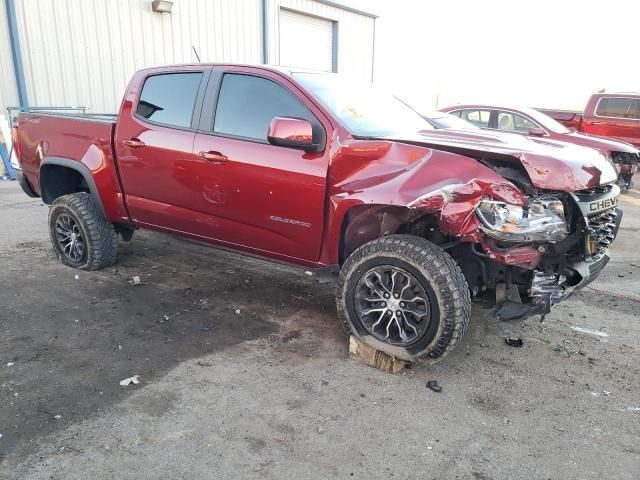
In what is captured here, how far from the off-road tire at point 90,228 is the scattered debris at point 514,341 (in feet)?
12.0

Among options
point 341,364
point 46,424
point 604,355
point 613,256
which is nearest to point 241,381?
point 341,364

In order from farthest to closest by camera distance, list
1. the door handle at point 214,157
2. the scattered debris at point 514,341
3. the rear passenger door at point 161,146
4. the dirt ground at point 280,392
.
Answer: the rear passenger door at point 161,146 → the door handle at point 214,157 → the scattered debris at point 514,341 → the dirt ground at point 280,392

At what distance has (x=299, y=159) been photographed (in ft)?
11.8

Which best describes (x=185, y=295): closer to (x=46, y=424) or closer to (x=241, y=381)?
(x=241, y=381)

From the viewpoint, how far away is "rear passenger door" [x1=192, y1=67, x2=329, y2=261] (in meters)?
3.62

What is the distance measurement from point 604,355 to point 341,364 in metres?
1.83

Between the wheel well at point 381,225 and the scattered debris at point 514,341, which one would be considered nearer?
the wheel well at point 381,225

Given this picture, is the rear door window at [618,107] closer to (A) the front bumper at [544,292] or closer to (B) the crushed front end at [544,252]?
(B) the crushed front end at [544,252]

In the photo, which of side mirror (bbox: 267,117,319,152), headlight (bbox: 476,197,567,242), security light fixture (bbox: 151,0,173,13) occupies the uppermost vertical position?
security light fixture (bbox: 151,0,173,13)

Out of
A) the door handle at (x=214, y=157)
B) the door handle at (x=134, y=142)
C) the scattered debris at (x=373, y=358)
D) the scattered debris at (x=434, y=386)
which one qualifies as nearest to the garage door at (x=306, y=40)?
the door handle at (x=134, y=142)

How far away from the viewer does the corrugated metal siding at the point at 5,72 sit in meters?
10.1

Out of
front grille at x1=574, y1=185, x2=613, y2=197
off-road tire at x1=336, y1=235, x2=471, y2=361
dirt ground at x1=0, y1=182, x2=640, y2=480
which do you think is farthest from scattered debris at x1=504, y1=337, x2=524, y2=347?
front grille at x1=574, y1=185, x2=613, y2=197

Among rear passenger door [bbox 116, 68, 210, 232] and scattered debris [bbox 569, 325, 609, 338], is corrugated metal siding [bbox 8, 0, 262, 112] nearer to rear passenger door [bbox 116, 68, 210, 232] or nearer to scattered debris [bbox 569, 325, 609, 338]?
rear passenger door [bbox 116, 68, 210, 232]

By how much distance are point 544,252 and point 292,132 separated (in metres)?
1.73
